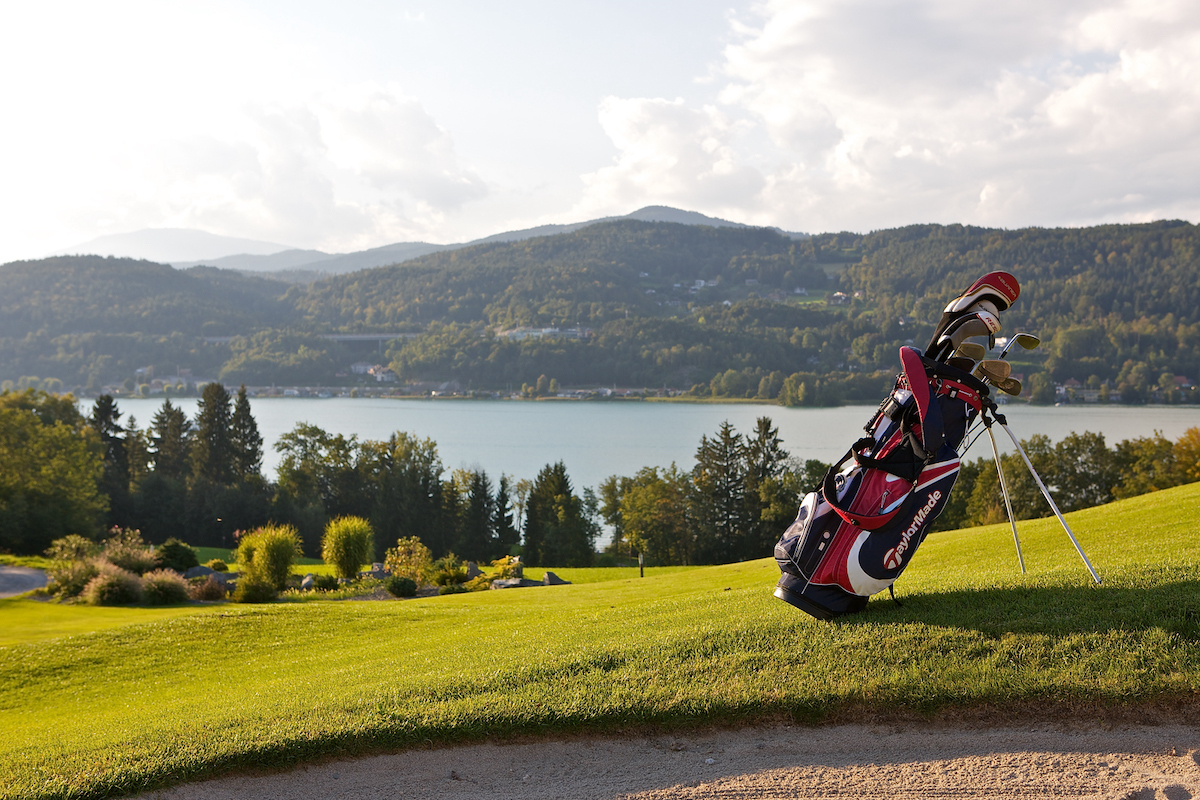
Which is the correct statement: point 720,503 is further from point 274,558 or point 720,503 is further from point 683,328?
point 683,328

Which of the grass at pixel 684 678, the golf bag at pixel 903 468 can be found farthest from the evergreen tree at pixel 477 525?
the golf bag at pixel 903 468

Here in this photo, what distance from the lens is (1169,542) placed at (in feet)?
25.8

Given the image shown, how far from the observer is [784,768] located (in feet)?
13.9

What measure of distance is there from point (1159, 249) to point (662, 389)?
10270 centimetres

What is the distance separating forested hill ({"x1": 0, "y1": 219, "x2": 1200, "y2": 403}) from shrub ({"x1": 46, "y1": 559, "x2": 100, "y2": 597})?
104 metres

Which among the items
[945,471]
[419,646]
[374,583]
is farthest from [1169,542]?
[374,583]

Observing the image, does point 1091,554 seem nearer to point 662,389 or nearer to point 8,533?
point 8,533

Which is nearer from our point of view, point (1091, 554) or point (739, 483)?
point (1091, 554)

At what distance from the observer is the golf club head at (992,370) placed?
4980 millimetres

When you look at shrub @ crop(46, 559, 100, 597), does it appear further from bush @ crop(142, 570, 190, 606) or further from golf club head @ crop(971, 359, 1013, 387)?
golf club head @ crop(971, 359, 1013, 387)

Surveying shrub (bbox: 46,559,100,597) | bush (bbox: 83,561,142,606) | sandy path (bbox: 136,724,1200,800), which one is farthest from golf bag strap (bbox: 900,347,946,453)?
shrub (bbox: 46,559,100,597)

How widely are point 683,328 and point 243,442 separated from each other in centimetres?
10521

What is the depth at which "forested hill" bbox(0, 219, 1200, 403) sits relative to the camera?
4665 inches

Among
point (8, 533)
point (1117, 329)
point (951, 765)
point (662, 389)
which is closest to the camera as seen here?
point (951, 765)
